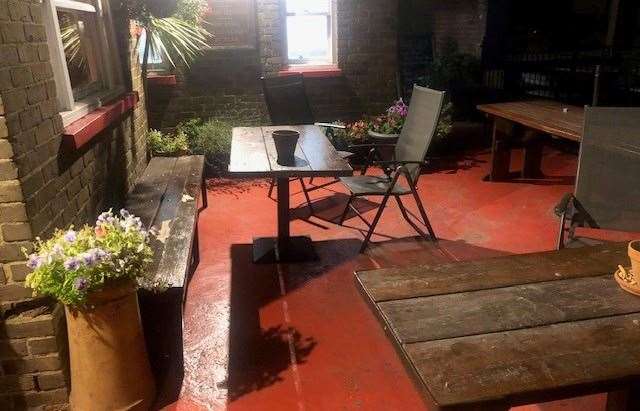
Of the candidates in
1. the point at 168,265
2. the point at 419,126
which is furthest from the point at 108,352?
the point at 419,126

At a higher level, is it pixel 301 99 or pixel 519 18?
pixel 519 18

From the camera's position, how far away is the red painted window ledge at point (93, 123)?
2322mm

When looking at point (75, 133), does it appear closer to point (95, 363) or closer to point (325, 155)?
point (95, 363)

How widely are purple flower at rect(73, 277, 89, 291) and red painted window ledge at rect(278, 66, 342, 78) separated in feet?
14.3

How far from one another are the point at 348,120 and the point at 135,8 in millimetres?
2873

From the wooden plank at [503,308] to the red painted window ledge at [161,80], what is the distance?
15.7 ft

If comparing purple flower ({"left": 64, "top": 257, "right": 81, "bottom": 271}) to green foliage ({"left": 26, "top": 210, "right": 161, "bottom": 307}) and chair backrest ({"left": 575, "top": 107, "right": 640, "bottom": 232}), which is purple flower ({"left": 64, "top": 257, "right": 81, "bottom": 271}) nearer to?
green foliage ({"left": 26, "top": 210, "right": 161, "bottom": 307})

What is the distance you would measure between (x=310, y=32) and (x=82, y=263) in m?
4.71

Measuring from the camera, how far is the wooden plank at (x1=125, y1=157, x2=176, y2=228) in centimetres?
304

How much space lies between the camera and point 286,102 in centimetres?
484

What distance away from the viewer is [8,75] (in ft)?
5.94

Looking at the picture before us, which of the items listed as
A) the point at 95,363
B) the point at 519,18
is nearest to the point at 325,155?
the point at 95,363

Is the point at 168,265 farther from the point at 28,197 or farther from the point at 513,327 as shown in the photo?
the point at 513,327

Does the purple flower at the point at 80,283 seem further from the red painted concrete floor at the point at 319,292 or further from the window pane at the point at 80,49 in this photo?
the window pane at the point at 80,49
